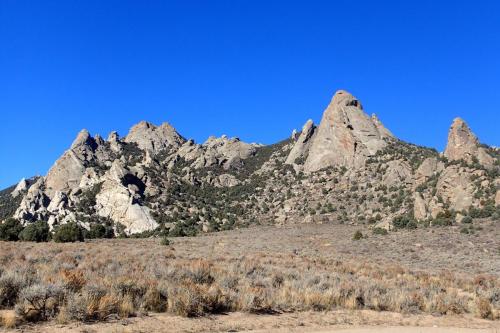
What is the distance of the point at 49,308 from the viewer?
1043 centimetres

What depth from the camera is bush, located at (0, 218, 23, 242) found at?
163 ft

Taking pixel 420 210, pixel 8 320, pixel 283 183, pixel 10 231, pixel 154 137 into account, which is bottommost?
pixel 8 320

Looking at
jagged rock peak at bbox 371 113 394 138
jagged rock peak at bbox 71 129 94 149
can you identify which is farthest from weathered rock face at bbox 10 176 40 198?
jagged rock peak at bbox 371 113 394 138

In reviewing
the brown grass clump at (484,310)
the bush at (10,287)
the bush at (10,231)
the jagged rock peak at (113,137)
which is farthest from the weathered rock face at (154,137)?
the brown grass clump at (484,310)

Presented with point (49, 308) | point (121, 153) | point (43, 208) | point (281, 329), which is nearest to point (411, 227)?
point (281, 329)

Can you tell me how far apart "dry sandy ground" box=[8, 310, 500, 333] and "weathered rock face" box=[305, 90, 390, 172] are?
263 ft

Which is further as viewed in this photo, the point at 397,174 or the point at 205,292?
the point at 397,174

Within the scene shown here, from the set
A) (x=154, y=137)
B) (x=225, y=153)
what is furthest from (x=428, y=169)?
(x=154, y=137)

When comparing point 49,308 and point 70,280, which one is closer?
point 49,308

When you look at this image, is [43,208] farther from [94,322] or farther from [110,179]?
[94,322]

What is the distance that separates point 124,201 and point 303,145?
151ft

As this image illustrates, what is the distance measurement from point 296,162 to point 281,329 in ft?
312

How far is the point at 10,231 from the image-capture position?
166 feet

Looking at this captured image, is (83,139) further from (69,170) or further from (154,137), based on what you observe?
(154,137)
